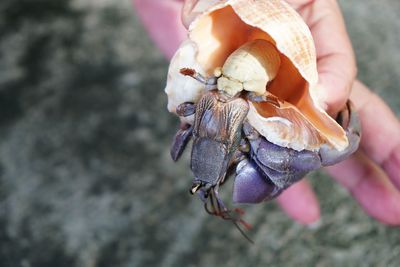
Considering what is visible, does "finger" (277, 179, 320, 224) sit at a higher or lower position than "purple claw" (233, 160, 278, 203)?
lower

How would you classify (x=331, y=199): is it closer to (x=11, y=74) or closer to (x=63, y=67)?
(x=63, y=67)

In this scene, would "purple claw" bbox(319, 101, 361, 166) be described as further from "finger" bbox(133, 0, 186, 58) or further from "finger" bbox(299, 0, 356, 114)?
"finger" bbox(133, 0, 186, 58)

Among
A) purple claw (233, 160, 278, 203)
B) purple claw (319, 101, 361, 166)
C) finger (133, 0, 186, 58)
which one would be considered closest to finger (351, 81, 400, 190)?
purple claw (319, 101, 361, 166)

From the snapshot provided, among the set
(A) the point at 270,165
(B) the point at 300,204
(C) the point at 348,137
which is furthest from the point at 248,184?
(B) the point at 300,204

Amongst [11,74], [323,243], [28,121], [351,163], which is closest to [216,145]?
[351,163]

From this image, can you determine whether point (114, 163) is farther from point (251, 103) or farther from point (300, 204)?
point (251, 103)

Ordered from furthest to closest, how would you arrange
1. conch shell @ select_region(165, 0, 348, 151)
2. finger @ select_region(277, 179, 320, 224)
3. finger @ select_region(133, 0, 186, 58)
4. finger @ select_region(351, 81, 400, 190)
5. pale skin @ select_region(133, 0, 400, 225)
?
finger @ select_region(133, 0, 186, 58), finger @ select_region(277, 179, 320, 224), finger @ select_region(351, 81, 400, 190), pale skin @ select_region(133, 0, 400, 225), conch shell @ select_region(165, 0, 348, 151)
